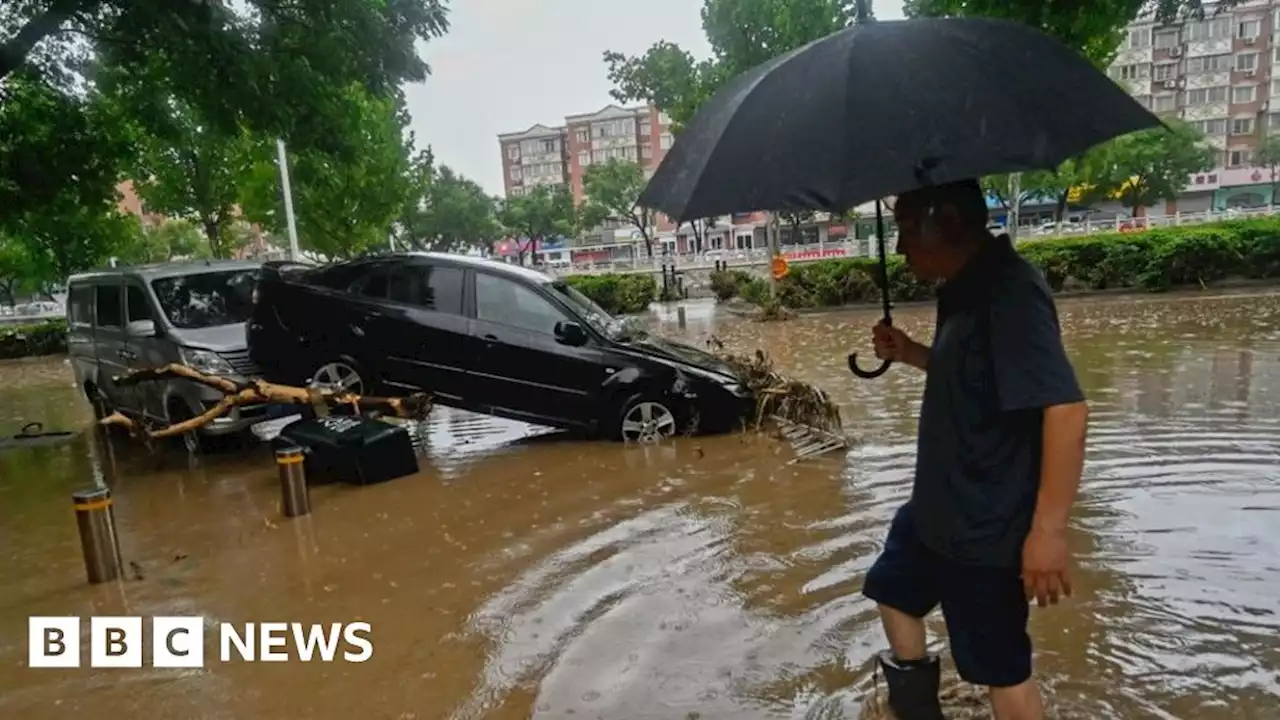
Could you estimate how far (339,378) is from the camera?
26.1 feet

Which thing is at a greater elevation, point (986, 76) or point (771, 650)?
point (986, 76)

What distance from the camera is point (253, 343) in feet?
26.1

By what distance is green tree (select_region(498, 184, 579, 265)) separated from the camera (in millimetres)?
53344

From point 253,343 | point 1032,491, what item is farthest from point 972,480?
point 253,343

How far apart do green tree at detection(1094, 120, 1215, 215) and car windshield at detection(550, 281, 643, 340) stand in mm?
40254

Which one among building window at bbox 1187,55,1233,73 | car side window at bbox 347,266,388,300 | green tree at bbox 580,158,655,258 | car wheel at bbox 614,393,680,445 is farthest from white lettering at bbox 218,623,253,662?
building window at bbox 1187,55,1233,73

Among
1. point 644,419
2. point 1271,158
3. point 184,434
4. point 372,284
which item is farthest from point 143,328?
point 1271,158

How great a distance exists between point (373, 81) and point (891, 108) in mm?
10567

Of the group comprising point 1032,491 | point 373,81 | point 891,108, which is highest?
point 373,81

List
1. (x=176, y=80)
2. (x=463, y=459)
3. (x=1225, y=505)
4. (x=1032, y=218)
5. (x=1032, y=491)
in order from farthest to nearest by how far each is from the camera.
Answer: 1. (x=1032, y=218)
2. (x=176, y=80)
3. (x=463, y=459)
4. (x=1225, y=505)
5. (x=1032, y=491)

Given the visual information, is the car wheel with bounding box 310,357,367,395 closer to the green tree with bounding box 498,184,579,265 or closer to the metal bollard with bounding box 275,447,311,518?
the metal bollard with bounding box 275,447,311,518

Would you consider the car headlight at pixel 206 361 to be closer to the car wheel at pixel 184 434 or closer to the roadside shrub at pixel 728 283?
the car wheel at pixel 184 434

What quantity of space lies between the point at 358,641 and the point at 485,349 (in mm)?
3890

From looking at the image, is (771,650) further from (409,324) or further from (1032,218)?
(1032,218)
